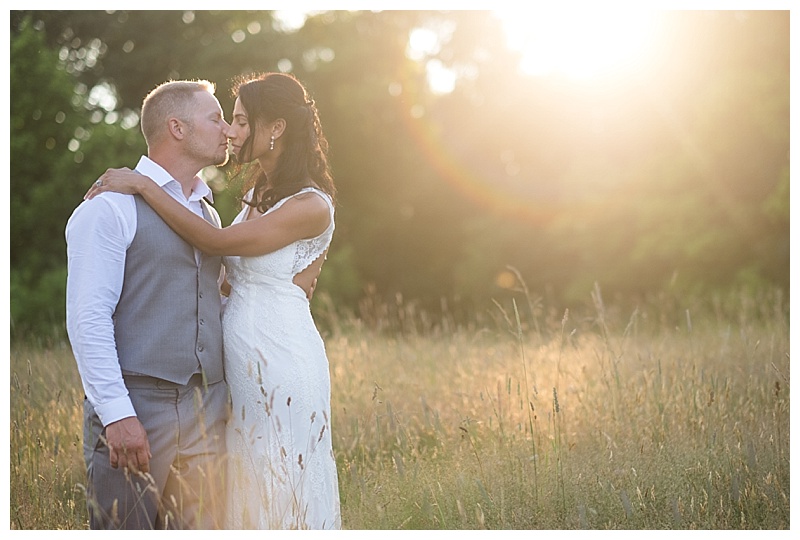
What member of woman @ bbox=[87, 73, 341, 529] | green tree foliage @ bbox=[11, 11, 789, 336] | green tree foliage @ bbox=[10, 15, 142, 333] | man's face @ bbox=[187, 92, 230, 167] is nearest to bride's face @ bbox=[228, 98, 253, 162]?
woman @ bbox=[87, 73, 341, 529]

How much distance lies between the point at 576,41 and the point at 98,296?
1021 centimetres

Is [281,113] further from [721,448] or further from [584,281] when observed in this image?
[584,281]

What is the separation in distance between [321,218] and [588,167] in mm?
14774

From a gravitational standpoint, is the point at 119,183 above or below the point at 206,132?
below

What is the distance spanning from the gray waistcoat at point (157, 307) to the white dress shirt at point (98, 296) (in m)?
0.07

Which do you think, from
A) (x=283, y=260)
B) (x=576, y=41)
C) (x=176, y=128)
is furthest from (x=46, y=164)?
(x=283, y=260)

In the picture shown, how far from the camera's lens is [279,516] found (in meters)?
3.34

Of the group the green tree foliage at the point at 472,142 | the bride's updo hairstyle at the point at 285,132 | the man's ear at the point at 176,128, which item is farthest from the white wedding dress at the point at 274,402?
the green tree foliage at the point at 472,142

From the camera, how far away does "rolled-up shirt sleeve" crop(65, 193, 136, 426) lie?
2.88m

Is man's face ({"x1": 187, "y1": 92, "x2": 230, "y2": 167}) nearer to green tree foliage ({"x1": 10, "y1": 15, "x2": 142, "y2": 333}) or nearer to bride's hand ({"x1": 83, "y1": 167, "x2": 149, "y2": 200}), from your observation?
bride's hand ({"x1": 83, "y1": 167, "x2": 149, "y2": 200})

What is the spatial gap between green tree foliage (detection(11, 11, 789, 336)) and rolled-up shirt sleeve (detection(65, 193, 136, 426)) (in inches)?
324

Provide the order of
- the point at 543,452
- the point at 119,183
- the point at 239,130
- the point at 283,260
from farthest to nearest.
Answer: the point at 543,452 → the point at 239,130 → the point at 283,260 → the point at 119,183

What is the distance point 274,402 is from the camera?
3363mm

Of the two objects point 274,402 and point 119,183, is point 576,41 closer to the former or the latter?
point 274,402
